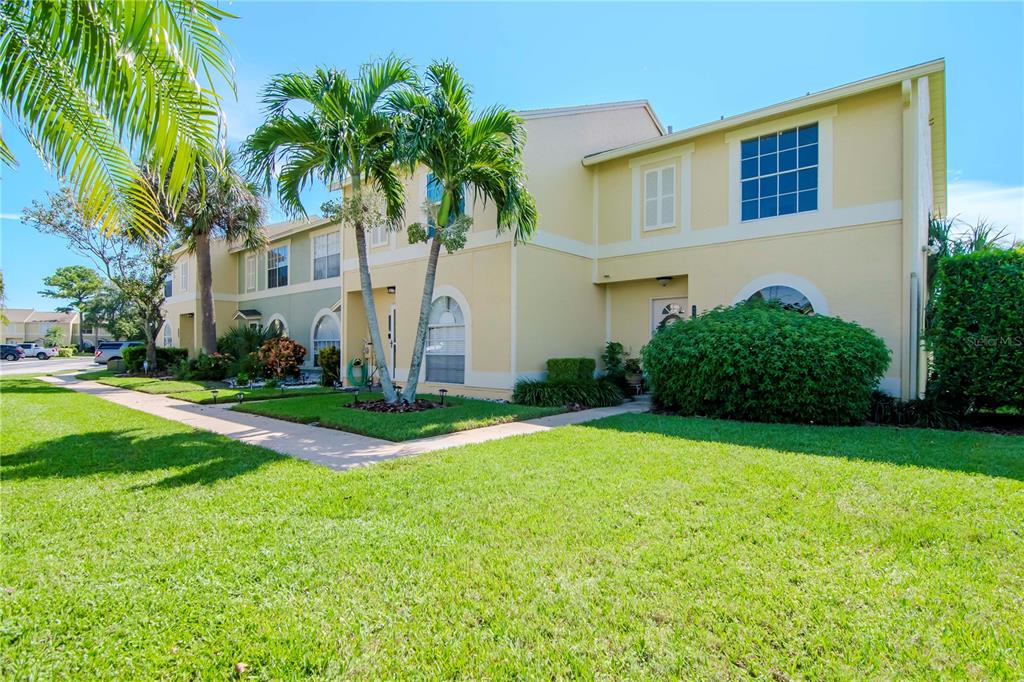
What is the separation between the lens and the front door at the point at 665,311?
12953 mm

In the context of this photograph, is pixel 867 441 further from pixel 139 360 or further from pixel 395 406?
pixel 139 360

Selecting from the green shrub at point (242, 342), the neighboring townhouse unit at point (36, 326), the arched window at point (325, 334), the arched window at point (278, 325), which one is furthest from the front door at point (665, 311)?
the neighboring townhouse unit at point (36, 326)

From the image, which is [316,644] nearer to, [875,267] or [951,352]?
[951,352]

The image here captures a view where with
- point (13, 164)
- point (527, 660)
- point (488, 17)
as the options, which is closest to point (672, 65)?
point (488, 17)

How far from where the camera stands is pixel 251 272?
82.4 ft

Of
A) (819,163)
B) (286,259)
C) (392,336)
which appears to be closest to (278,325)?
(286,259)

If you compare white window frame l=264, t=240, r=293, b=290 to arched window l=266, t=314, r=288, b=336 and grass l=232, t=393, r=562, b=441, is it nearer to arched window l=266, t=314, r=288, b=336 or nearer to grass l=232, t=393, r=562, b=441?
arched window l=266, t=314, r=288, b=336

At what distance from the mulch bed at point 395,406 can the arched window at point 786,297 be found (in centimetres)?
761

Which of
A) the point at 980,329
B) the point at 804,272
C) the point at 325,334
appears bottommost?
the point at 980,329

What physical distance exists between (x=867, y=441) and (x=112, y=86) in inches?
374

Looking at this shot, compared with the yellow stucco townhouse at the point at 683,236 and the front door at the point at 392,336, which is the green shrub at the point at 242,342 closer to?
the yellow stucco townhouse at the point at 683,236

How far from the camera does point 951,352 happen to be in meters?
8.41

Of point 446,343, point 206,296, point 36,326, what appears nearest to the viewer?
point 446,343

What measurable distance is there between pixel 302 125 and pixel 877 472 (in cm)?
1013
